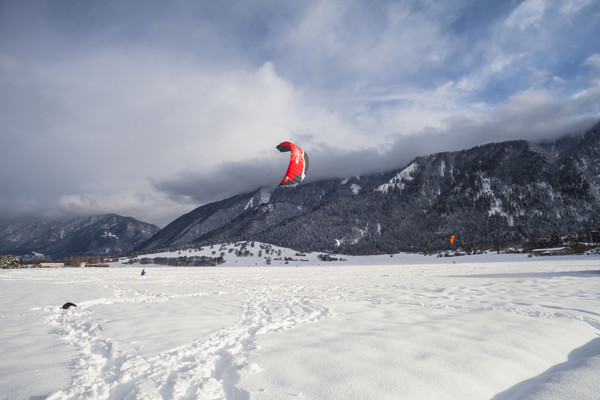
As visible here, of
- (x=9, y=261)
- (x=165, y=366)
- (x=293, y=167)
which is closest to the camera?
(x=165, y=366)

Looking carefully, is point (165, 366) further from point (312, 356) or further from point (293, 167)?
point (293, 167)

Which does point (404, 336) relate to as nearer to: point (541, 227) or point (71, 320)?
point (71, 320)

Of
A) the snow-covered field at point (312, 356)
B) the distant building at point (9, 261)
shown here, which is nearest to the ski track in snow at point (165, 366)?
the snow-covered field at point (312, 356)

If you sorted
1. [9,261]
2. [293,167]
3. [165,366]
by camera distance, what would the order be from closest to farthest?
[165,366]
[293,167]
[9,261]

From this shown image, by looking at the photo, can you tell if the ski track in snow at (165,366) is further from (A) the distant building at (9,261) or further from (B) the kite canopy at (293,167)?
(A) the distant building at (9,261)

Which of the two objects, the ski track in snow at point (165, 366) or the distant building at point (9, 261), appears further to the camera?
the distant building at point (9, 261)

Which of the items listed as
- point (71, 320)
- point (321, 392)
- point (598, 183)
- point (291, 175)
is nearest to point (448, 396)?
point (321, 392)

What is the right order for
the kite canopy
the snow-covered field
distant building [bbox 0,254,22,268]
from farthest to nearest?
1. distant building [bbox 0,254,22,268]
2. the kite canopy
3. the snow-covered field

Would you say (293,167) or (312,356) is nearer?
(312,356)

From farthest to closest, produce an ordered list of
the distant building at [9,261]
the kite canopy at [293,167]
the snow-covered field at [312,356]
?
the distant building at [9,261]
the kite canopy at [293,167]
the snow-covered field at [312,356]

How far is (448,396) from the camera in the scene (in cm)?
288

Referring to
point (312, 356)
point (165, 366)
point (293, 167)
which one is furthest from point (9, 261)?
point (312, 356)

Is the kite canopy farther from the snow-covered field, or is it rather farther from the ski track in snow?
the ski track in snow

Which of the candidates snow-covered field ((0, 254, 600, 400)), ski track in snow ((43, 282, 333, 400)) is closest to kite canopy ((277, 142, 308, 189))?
snow-covered field ((0, 254, 600, 400))
